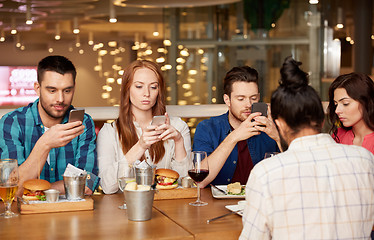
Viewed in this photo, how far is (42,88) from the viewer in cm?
256

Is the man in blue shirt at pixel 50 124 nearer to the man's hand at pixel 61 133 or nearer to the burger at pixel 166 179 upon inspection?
the man's hand at pixel 61 133

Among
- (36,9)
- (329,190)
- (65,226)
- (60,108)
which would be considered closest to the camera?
(329,190)

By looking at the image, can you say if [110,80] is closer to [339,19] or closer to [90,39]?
[90,39]

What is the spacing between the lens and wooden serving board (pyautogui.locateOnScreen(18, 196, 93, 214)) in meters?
1.95

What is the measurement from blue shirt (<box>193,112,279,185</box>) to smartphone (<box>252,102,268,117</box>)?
0.37 metres

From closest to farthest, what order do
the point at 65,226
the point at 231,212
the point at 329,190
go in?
1. the point at 329,190
2. the point at 65,226
3. the point at 231,212

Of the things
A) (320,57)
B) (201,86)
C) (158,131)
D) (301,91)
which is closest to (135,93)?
(158,131)

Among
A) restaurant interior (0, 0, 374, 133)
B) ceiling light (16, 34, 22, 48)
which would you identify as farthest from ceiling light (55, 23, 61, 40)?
ceiling light (16, 34, 22, 48)

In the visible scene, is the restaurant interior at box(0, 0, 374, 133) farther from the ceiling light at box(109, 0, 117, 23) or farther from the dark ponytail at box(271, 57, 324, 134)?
the dark ponytail at box(271, 57, 324, 134)

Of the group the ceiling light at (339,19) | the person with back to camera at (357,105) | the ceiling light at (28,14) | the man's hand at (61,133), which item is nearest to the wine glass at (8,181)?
the man's hand at (61,133)

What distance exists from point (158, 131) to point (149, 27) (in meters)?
6.33

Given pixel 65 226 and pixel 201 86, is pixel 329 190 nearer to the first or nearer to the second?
pixel 65 226

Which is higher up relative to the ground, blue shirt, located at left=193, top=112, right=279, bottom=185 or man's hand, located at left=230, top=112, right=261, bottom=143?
man's hand, located at left=230, top=112, right=261, bottom=143

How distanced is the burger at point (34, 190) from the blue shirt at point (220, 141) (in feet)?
3.25
